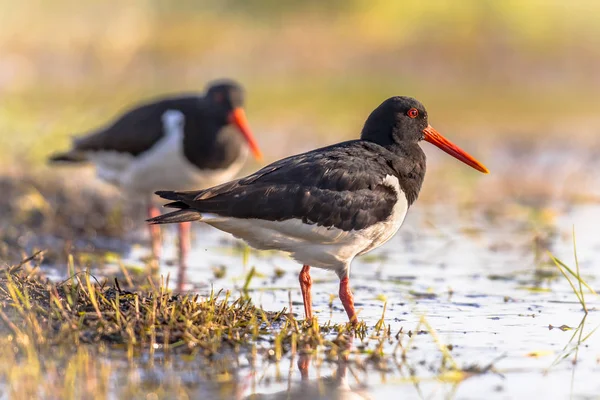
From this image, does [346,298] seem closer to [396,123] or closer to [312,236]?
[312,236]

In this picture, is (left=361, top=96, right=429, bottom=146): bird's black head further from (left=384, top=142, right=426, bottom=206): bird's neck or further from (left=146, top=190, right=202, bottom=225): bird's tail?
(left=146, top=190, right=202, bottom=225): bird's tail

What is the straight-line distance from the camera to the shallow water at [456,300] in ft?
14.6

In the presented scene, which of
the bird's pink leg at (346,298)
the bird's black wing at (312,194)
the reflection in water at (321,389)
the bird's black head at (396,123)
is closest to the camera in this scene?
the reflection in water at (321,389)

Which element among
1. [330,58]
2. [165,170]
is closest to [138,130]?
[165,170]

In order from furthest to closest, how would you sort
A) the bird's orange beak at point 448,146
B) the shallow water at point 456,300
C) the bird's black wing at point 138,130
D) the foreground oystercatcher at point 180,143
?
the bird's black wing at point 138,130 → the foreground oystercatcher at point 180,143 → the bird's orange beak at point 448,146 → the shallow water at point 456,300

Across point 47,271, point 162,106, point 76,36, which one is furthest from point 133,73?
point 47,271

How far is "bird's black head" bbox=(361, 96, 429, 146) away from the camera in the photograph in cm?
629

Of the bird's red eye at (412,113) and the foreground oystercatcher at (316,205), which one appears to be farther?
the bird's red eye at (412,113)

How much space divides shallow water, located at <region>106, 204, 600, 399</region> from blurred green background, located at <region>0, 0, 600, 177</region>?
6.84 meters

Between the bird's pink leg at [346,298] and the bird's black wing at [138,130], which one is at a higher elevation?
the bird's black wing at [138,130]

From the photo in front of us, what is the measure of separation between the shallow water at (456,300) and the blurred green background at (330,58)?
6.84 meters

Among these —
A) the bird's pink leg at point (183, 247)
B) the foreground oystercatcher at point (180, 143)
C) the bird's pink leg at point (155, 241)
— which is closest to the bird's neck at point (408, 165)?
the bird's pink leg at point (183, 247)

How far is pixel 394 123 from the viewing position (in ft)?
20.7

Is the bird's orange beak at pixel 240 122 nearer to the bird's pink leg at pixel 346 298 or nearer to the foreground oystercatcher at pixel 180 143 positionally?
the foreground oystercatcher at pixel 180 143
